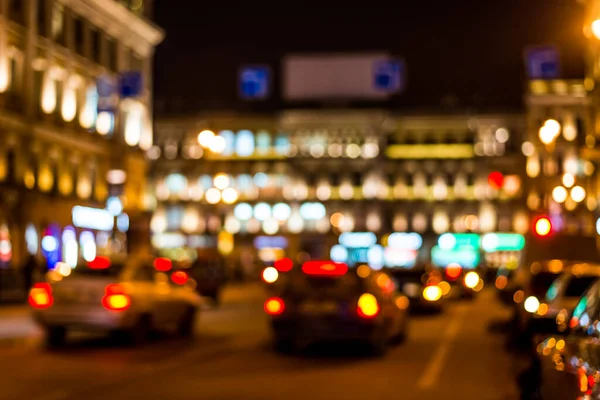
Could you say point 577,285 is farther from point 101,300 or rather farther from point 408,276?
point 408,276

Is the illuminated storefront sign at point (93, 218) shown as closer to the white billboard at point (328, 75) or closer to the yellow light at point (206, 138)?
the yellow light at point (206, 138)

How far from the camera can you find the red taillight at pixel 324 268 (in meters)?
18.5

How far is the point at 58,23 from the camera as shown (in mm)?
50625

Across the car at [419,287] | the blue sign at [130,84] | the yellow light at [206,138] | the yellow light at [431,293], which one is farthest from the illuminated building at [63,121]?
the yellow light at [431,293]

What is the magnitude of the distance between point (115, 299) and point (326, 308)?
148 inches

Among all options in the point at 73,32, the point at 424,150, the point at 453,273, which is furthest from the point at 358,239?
the point at 73,32

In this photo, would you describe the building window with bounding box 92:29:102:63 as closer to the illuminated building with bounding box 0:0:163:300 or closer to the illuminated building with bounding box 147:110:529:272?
the illuminated building with bounding box 0:0:163:300

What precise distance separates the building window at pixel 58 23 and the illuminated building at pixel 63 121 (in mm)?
54

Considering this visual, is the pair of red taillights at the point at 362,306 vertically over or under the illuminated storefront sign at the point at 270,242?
under

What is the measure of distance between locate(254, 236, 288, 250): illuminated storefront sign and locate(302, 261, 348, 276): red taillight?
8314 centimetres

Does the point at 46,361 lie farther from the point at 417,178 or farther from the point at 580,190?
the point at 417,178

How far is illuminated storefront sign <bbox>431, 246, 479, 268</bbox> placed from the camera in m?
99.6

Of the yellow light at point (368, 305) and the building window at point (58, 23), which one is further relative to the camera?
the building window at point (58, 23)

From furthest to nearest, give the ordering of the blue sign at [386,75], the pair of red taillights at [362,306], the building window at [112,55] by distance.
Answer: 1. the building window at [112,55]
2. the blue sign at [386,75]
3. the pair of red taillights at [362,306]
